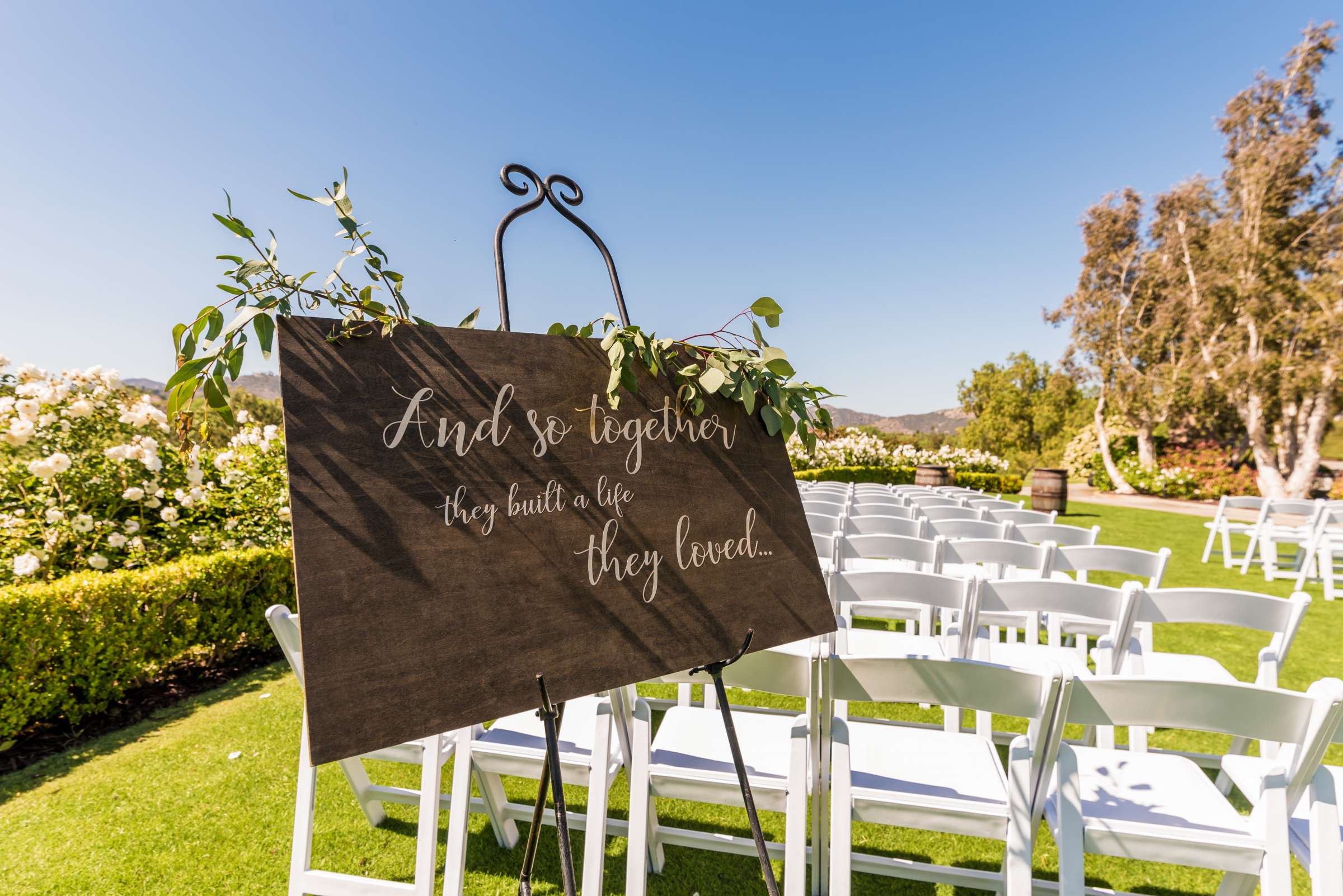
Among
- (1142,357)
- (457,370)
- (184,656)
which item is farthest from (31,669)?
(1142,357)

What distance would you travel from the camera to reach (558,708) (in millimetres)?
1387

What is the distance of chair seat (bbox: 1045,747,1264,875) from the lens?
1.49m

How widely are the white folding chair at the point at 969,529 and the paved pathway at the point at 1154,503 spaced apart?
37.5 feet

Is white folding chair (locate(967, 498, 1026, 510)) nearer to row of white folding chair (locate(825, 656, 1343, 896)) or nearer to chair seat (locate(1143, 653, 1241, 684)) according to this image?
chair seat (locate(1143, 653, 1241, 684))

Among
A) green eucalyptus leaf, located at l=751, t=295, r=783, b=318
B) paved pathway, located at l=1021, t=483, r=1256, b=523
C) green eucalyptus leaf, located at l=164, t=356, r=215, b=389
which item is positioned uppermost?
green eucalyptus leaf, located at l=751, t=295, r=783, b=318

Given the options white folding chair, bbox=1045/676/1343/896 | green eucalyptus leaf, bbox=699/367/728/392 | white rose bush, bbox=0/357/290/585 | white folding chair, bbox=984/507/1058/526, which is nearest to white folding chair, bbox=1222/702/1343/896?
white folding chair, bbox=1045/676/1343/896

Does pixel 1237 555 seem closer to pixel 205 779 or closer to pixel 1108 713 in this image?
pixel 1108 713

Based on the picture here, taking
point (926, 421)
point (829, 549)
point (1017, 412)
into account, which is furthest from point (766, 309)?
point (926, 421)

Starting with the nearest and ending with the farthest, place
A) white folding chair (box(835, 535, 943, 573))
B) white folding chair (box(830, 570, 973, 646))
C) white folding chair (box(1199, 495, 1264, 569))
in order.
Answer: white folding chair (box(830, 570, 973, 646)), white folding chair (box(835, 535, 943, 573)), white folding chair (box(1199, 495, 1264, 569))

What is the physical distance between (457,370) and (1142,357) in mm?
24065

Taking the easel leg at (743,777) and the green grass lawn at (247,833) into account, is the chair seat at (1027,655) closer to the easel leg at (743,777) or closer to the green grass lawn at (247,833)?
the green grass lawn at (247,833)

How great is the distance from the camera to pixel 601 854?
1.67 meters

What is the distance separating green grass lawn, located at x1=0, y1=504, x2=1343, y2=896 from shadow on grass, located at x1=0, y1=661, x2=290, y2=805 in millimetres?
10

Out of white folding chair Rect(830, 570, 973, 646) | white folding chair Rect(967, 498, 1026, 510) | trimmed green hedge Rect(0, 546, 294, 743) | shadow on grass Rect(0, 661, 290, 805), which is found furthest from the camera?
white folding chair Rect(967, 498, 1026, 510)
